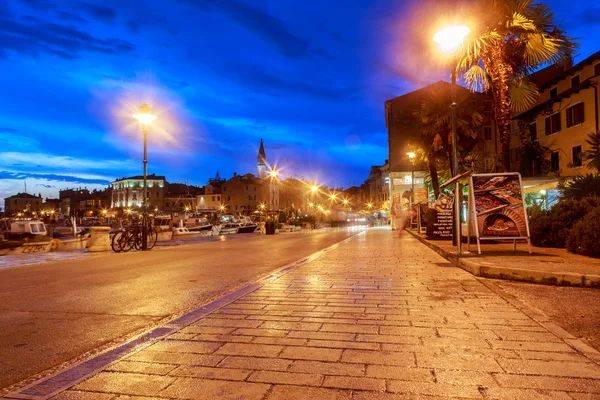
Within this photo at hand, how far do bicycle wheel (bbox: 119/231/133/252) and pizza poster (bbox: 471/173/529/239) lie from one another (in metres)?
13.9

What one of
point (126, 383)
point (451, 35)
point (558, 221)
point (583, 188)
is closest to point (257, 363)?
point (126, 383)

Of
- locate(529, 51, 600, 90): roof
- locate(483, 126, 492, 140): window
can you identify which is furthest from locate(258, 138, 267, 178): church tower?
locate(529, 51, 600, 90): roof

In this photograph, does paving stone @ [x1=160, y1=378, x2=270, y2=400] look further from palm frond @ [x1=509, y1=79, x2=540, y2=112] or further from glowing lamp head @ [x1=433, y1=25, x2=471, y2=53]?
palm frond @ [x1=509, y1=79, x2=540, y2=112]

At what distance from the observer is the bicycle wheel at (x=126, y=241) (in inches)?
733

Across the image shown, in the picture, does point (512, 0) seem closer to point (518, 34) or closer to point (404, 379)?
point (518, 34)

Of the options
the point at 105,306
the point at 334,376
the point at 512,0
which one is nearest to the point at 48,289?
the point at 105,306

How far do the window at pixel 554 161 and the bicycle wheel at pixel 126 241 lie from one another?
2571 cm

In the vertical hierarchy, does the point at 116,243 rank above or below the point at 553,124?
below

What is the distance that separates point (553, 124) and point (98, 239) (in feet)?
90.1

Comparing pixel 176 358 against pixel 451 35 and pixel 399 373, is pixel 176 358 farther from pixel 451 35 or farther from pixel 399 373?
pixel 451 35

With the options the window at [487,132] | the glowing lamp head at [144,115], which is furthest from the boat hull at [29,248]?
the window at [487,132]

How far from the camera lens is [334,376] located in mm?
3547

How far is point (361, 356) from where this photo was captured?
4039 millimetres

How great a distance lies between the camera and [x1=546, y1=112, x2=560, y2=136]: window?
28125mm
